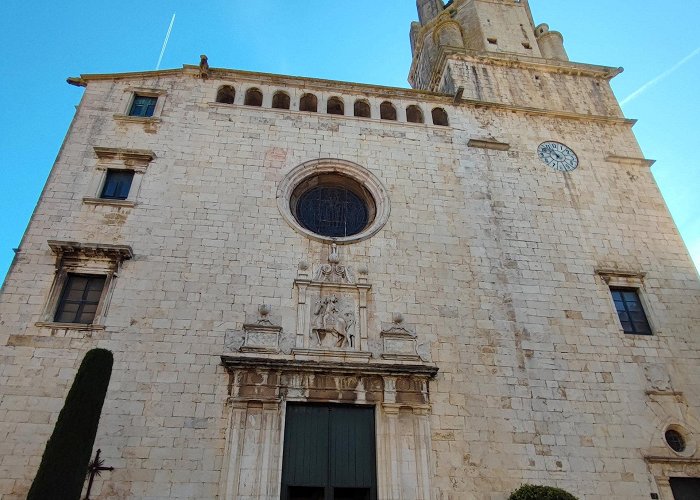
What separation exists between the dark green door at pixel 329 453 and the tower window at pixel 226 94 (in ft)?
32.5

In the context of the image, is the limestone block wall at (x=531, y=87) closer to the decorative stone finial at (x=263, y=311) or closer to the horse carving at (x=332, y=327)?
the horse carving at (x=332, y=327)

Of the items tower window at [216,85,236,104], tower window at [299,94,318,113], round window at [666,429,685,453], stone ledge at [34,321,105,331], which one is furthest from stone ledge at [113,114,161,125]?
round window at [666,429,685,453]

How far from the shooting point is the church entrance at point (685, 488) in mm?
11312

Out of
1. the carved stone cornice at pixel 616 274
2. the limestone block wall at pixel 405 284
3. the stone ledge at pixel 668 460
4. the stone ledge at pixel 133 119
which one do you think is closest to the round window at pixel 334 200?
the limestone block wall at pixel 405 284

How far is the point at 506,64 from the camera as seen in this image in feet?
63.5

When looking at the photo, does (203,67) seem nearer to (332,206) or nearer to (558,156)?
(332,206)

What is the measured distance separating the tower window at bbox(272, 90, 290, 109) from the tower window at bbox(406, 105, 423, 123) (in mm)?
3914

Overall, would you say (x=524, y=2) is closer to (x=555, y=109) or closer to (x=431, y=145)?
(x=555, y=109)

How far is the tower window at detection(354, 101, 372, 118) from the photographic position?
54.9ft

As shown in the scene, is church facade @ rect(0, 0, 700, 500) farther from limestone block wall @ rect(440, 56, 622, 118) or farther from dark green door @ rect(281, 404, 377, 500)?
limestone block wall @ rect(440, 56, 622, 118)

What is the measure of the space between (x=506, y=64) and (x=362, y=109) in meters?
6.41

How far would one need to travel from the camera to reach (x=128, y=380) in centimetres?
1102

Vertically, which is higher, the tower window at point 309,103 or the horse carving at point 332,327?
the tower window at point 309,103

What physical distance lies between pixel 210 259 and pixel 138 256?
1.72 metres
